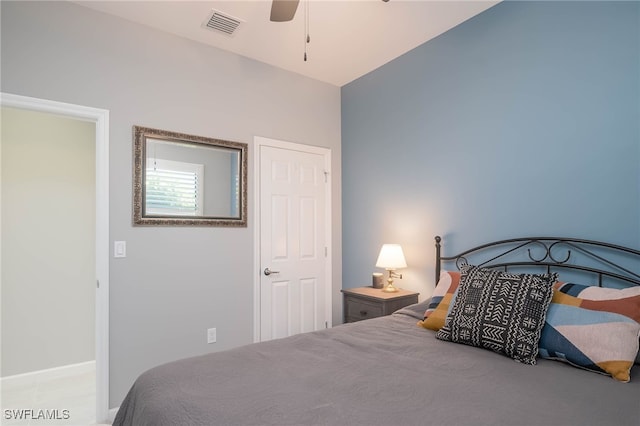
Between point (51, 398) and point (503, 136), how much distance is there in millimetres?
3886

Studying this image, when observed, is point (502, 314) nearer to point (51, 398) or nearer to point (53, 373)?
point (51, 398)

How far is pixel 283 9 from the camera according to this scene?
1965mm

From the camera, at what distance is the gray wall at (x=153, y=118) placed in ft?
7.66

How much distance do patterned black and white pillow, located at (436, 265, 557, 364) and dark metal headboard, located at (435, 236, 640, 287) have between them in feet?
1.36

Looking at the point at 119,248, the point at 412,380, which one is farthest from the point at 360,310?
the point at 119,248

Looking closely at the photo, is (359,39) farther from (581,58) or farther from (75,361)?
(75,361)

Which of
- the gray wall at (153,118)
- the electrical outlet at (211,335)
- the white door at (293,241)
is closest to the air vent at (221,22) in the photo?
the gray wall at (153,118)

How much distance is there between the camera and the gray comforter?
1066 mm

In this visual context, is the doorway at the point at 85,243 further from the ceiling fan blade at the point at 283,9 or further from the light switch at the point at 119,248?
the ceiling fan blade at the point at 283,9

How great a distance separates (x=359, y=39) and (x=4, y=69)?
2.44 m

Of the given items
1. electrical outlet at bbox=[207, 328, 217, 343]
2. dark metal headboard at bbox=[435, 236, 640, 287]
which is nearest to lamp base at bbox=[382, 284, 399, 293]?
dark metal headboard at bbox=[435, 236, 640, 287]

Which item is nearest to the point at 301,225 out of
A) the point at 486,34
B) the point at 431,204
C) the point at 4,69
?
the point at 431,204

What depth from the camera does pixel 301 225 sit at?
3514mm

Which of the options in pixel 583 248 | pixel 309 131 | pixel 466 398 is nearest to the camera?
pixel 466 398
